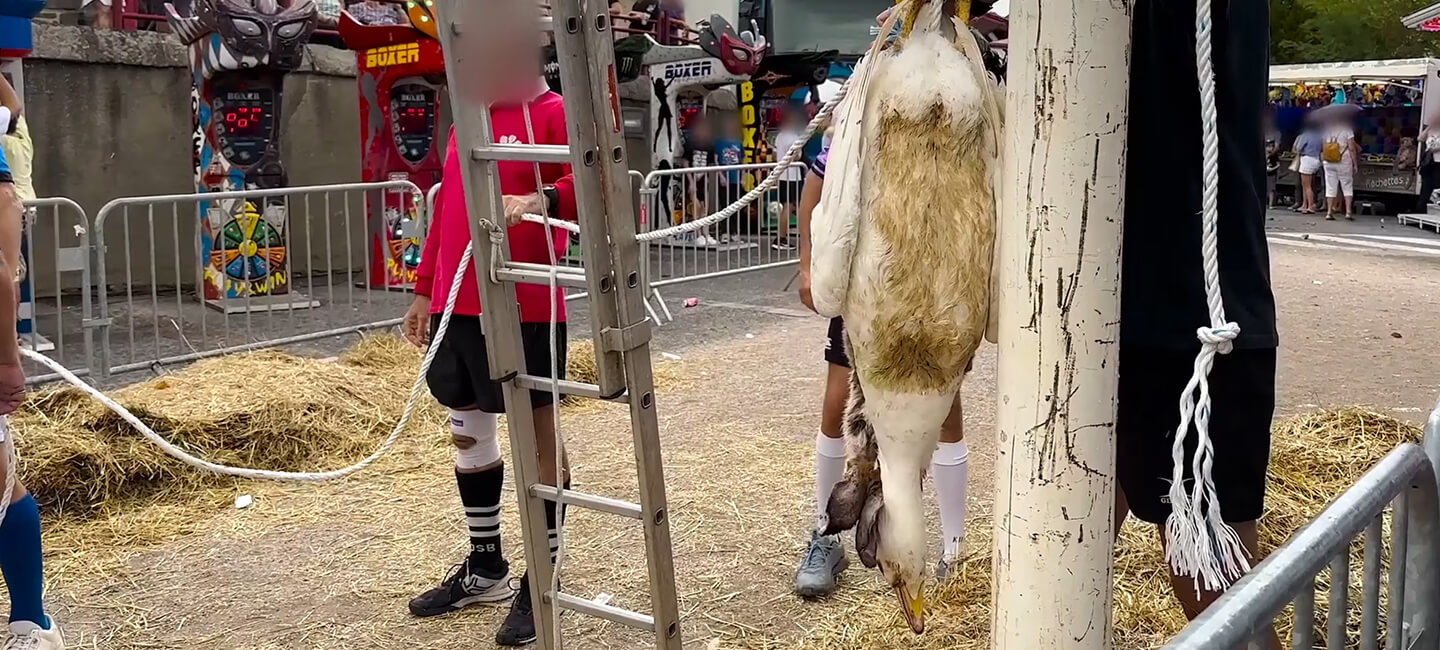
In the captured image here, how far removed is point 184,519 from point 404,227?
3.89 meters

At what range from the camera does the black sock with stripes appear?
3.52m

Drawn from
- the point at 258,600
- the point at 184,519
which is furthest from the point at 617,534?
the point at 184,519

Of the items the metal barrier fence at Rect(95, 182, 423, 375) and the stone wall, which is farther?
the stone wall

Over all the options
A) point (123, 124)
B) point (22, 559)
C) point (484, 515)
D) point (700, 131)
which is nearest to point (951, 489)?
point (484, 515)

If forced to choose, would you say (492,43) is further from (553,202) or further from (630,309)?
(630,309)

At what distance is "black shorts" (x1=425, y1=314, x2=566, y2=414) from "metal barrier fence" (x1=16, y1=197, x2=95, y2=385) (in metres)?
2.29

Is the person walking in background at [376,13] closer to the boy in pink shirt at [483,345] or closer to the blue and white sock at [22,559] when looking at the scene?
the boy in pink shirt at [483,345]

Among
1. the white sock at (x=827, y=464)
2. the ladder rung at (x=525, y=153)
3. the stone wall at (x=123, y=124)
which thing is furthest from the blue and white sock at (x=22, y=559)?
the stone wall at (x=123, y=124)

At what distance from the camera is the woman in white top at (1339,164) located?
18.1 meters

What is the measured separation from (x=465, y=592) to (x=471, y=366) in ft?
2.57

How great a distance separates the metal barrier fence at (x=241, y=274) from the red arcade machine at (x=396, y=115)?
30 millimetres

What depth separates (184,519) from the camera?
14.6 ft

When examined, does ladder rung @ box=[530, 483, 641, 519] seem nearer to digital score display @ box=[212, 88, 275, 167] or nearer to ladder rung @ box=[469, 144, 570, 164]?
ladder rung @ box=[469, 144, 570, 164]

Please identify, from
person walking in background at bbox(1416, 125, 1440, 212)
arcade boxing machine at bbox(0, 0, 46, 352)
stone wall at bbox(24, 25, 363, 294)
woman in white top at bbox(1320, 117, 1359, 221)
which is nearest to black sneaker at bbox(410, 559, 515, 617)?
arcade boxing machine at bbox(0, 0, 46, 352)
